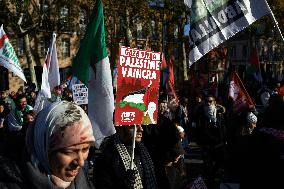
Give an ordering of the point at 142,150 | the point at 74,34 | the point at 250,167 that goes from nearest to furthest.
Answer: the point at 250,167
the point at 142,150
the point at 74,34

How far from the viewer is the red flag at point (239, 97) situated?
917 cm

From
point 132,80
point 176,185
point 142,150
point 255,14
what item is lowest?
point 176,185

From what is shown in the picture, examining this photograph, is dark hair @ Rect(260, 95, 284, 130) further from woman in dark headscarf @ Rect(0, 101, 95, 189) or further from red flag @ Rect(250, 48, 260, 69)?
red flag @ Rect(250, 48, 260, 69)

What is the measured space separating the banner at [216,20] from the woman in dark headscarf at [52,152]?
3.45 metres

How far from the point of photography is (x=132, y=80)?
14.6 feet

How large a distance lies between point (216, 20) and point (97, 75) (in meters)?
1.52

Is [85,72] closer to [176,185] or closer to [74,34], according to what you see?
[176,185]

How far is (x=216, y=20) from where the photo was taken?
18.1 ft

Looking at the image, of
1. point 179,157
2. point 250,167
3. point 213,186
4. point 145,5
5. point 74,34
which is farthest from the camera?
point 74,34

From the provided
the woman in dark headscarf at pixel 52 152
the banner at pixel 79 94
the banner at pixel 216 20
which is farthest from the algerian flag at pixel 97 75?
the banner at pixel 79 94

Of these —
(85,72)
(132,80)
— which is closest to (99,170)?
(132,80)

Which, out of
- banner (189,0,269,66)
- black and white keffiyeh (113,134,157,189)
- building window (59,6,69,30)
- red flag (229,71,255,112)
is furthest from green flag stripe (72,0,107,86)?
building window (59,6,69,30)

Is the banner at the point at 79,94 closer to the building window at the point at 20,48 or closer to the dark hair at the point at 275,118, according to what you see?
the dark hair at the point at 275,118

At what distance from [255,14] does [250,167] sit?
2119mm
